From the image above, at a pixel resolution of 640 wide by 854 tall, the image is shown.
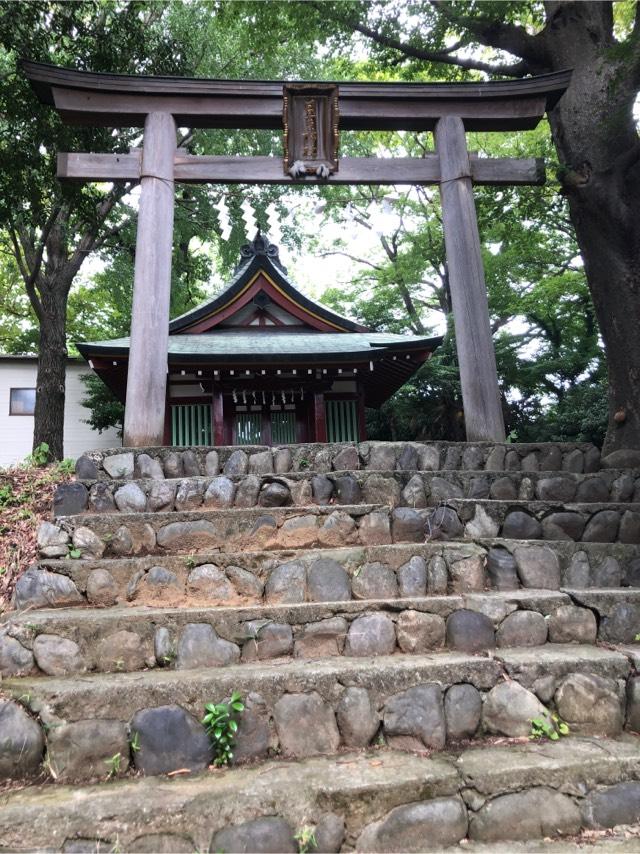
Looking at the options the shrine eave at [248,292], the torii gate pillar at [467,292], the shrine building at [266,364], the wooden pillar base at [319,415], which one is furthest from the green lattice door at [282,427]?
the torii gate pillar at [467,292]

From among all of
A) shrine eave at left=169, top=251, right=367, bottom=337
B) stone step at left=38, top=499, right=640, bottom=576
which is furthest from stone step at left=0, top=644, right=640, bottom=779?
shrine eave at left=169, top=251, right=367, bottom=337

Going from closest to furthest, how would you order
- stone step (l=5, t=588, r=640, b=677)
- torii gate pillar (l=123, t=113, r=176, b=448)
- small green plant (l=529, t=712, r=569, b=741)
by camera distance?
small green plant (l=529, t=712, r=569, b=741), stone step (l=5, t=588, r=640, b=677), torii gate pillar (l=123, t=113, r=176, b=448)

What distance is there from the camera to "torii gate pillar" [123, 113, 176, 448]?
4.61m

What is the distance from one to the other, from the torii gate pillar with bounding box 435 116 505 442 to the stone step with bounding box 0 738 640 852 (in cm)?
Result: 308

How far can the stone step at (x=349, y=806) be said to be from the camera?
194cm

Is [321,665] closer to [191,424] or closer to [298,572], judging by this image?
[298,572]

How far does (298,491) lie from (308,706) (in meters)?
1.60

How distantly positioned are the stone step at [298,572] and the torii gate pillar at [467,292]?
1.82 metres

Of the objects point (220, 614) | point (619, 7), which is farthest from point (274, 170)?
point (619, 7)

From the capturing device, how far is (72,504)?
3.60 m

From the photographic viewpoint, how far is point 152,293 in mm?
4859

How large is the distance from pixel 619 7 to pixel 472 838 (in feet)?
36.7

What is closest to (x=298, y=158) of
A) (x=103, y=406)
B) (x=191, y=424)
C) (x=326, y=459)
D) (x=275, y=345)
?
(x=326, y=459)

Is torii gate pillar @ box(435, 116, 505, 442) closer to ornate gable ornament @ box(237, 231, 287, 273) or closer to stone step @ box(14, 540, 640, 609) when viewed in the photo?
stone step @ box(14, 540, 640, 609)
